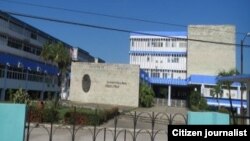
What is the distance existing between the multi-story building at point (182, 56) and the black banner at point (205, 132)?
58.4m

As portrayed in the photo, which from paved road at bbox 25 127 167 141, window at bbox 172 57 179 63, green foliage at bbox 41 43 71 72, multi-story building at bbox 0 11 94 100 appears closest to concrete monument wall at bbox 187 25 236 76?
window at bbox 172 57 179 63

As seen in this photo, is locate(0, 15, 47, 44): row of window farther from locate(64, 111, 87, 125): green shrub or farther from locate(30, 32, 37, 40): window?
locate(64, 111, 87, 125): green shrub

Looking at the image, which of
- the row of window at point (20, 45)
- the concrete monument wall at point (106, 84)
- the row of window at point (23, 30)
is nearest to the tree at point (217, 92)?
the concrete monument wall at point (106, 84)

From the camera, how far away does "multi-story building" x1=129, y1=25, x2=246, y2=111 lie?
70.0 metres

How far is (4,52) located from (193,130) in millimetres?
50976

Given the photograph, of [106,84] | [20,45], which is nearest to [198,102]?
[106,84]

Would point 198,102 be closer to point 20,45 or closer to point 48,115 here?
point 48,115

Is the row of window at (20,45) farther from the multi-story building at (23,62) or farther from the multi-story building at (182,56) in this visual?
the multi-story building at (182,56)

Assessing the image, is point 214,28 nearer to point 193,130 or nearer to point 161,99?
point 161,99

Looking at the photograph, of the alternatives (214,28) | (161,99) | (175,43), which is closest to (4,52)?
(161,99)

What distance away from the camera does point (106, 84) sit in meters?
51.1

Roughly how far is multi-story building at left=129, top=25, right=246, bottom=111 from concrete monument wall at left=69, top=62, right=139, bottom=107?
17.9 meters

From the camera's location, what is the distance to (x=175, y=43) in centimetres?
7406

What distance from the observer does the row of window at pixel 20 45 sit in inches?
2237
